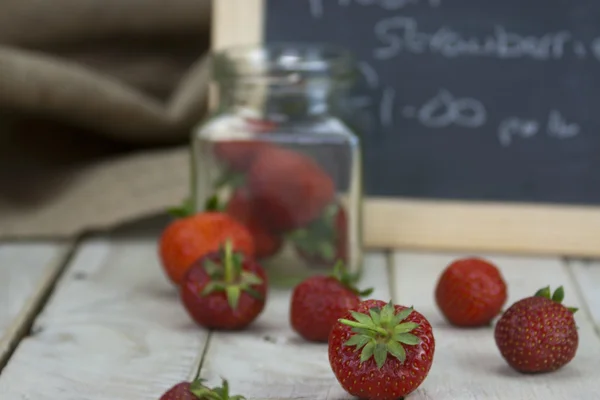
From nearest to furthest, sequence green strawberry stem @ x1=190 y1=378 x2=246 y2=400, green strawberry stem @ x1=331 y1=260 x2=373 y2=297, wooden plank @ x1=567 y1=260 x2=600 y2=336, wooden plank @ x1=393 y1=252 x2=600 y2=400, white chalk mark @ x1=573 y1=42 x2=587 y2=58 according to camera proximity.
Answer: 1. green strawberry stem @ x1=190 y1=378 x2=246 y2=400
2. wooden plank @ x1=393 y1=252 x2=600 y2=400
3. green strawberry stem @ x1=331 y1=260 x2=373 y2=297
4. wooden plank @ x1=567 y1=260 x2=600 y2=336
5. white chalk mark @ x1=573 y1=42 x2=587 y2=58

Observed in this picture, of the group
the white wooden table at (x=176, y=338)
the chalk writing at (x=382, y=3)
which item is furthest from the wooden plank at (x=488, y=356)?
the chalk writing at (x=382, y=3)

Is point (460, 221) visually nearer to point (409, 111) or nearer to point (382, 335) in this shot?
point (409, 111)

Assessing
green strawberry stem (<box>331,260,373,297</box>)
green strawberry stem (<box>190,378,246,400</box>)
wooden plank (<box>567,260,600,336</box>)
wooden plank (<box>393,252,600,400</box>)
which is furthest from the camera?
wooden plank (<box>567,260,600,336</box>)

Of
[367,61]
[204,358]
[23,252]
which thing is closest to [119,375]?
[204,358]

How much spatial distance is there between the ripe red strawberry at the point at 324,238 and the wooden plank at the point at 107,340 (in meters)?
0.16

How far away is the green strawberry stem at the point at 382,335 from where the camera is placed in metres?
0.82

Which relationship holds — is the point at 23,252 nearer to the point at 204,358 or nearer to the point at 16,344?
the point at 16,344

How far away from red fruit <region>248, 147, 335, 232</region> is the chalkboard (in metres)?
0.15

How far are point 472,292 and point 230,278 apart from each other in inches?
9.5

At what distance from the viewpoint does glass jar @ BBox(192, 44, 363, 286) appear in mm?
1229

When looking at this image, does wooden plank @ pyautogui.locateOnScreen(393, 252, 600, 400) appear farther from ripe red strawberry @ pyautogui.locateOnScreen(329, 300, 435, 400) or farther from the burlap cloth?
the burlap cloth

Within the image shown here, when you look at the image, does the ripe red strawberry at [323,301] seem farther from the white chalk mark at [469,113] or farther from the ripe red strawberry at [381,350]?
the white chalk mark at [469,113]

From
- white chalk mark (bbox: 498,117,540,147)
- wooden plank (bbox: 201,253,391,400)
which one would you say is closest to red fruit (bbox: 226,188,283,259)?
wooden plank (bbox: 201,253,391,400)

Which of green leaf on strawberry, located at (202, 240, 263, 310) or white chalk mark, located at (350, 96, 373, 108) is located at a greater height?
white chalk mark, located at (350, 96, 373, 108)
